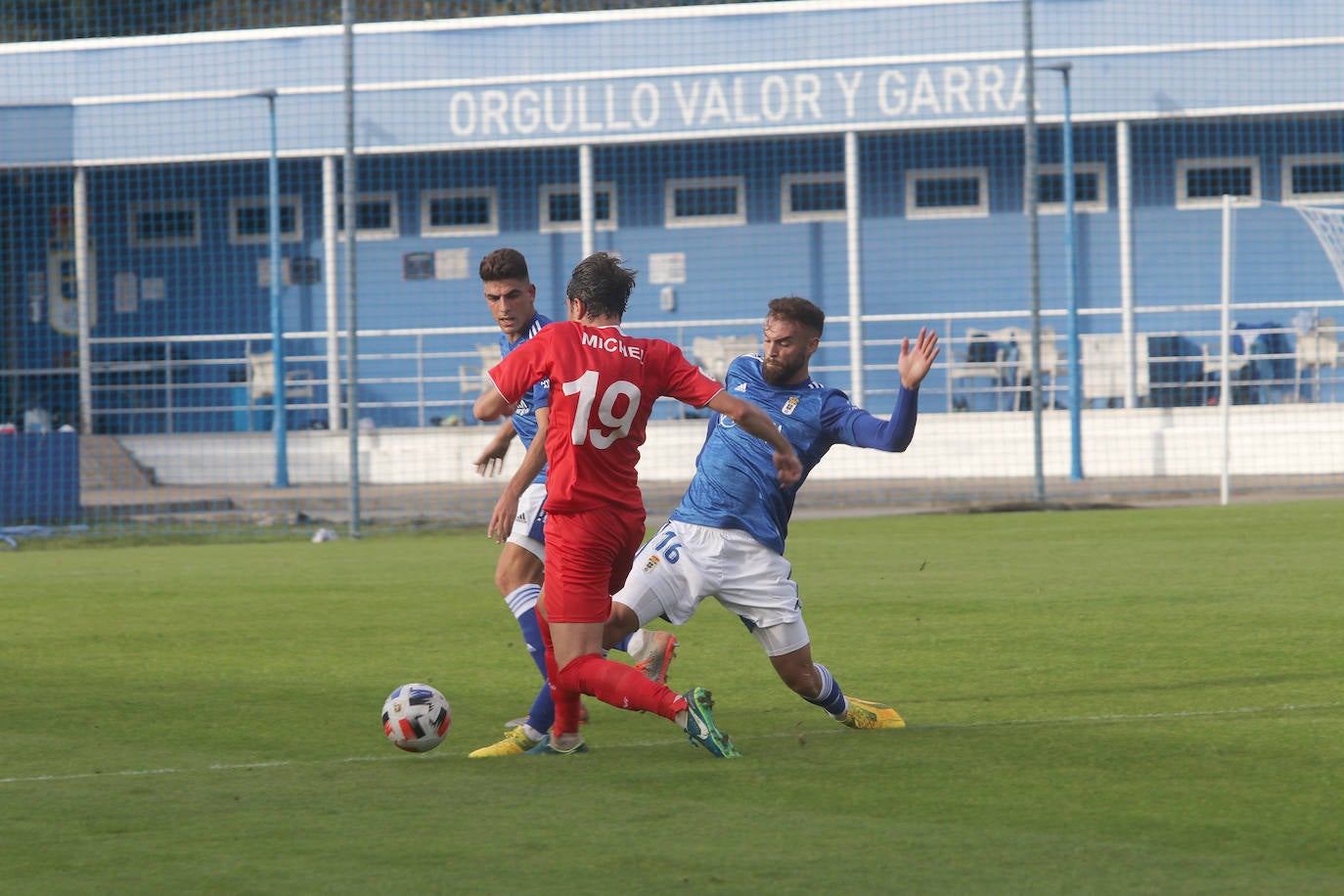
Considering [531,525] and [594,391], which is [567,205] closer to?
[531,525]

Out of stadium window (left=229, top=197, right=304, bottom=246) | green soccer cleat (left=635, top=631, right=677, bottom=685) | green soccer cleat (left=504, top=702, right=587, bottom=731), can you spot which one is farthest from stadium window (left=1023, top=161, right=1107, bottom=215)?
green soccer cleat (left=504, top=702, right=587, bottom=731)

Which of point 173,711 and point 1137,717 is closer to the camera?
point 1137,717

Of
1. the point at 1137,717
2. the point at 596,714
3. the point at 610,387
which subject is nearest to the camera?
the point at 610,387

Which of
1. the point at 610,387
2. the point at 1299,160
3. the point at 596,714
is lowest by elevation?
the point at 596,714

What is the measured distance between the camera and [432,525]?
1717 cm

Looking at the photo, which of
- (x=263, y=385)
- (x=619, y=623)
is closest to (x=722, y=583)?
(x=619, y=623)

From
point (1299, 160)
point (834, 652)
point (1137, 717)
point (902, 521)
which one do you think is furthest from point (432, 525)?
point (1299, 160)

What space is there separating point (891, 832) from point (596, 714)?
8.05 ft

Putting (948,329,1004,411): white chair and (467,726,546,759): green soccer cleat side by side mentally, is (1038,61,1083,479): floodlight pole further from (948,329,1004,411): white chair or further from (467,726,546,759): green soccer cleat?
(467,726,546,759): green soccer cleat

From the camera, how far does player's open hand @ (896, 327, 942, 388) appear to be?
5742 mm

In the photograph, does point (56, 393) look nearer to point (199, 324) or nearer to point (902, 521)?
point (199, 324)

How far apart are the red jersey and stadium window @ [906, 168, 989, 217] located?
72.9 ft

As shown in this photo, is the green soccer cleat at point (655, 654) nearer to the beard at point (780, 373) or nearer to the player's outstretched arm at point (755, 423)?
the beard at point (780, 373)

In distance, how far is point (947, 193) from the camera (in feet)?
89.7
